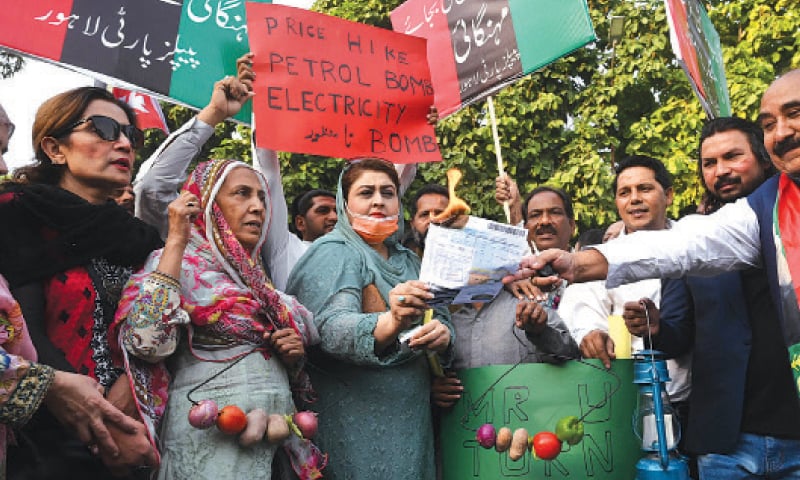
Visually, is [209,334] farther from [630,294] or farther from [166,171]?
[630,294]

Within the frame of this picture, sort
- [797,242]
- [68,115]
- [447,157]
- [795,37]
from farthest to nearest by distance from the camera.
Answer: [447,157]
[795,37]
[68,115]
[797,242]

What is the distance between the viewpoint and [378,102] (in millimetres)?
3773

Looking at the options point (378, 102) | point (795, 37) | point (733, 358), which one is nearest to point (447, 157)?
point (795, 37)

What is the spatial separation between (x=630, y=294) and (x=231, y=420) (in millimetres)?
2001

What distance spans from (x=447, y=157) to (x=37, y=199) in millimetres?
9806

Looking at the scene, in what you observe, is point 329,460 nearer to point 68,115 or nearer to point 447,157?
point 68,115

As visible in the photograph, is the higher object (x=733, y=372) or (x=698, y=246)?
(x=698, y=246)

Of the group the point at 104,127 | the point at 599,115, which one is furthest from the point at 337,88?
the point at 599,115

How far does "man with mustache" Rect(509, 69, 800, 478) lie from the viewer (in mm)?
2252

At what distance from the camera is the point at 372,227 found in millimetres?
3041

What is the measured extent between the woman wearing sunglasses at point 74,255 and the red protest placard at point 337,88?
2.93 feet

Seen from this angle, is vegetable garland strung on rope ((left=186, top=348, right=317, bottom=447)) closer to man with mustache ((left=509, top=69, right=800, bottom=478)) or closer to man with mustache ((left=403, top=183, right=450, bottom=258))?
man with mustache ((left=509, top=69, right=800, bottom=478))

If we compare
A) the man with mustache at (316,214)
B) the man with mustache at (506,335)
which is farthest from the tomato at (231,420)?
the man with mustache at (316,214)

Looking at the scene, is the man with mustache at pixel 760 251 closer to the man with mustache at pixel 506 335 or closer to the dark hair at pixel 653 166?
the man with mustache at pixel 506 335
